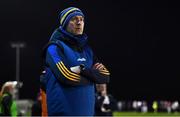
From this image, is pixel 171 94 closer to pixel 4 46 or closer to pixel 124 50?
pixel 124 50

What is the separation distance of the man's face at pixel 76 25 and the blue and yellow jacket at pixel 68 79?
1.8 inches

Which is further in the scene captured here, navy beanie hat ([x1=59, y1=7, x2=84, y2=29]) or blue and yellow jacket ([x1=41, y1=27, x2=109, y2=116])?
navy beanie hat ([x1=59, y1=7, x2=84, y2=29])

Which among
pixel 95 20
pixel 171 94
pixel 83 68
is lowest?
pixel 171 94

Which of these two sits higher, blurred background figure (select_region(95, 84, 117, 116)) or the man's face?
the man's face

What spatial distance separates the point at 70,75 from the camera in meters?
3.41

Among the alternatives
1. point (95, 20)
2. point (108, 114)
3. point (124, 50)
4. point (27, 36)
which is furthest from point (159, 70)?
point (108, 114)

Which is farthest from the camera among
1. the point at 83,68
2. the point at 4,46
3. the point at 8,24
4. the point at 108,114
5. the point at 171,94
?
the point at 4,46

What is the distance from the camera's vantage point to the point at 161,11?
108ft

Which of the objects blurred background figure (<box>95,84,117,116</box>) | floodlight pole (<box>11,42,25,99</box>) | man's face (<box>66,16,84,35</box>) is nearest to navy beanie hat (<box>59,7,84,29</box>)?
man's face (<box>66,16,84,35</box>)

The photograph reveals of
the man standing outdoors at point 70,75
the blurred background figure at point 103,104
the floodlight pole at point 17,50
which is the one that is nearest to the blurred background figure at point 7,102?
the blurred background figure at point 103,104

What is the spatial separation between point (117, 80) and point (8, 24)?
7.84 metres

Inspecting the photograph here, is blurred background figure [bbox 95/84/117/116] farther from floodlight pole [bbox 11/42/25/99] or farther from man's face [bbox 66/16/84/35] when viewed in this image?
floodlight pole [bbox 11/42/25/99]

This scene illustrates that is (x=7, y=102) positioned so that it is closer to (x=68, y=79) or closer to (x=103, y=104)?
(x=103, y=104)

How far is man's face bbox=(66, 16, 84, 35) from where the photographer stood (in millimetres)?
3605
